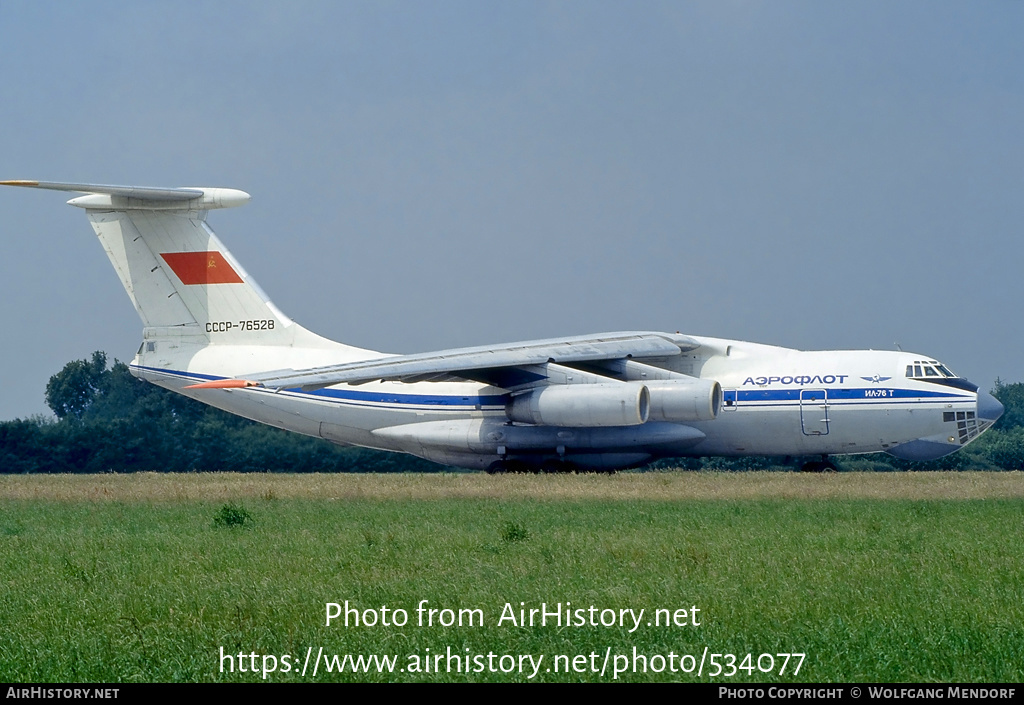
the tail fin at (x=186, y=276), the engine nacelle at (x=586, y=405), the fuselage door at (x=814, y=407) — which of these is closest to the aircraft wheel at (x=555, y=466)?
the engine nacelle at (x=586, y=405)

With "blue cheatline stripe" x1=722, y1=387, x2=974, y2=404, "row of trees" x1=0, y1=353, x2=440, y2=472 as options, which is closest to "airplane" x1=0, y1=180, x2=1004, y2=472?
"blue cheatline stripe" x1=722, y1=387, x2=974, y2=404

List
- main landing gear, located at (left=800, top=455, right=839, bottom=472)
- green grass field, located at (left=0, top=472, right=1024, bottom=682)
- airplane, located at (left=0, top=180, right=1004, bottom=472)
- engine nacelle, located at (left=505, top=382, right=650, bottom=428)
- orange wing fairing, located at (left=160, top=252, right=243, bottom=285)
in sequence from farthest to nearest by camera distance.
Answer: orange wing fairing, located at (left=160, top=252, right=243, bottom=285) → main landing gear, located at (left=800, top=455, right=839, bottom=472) → airplane, located at (left=0, top=180, right=1004, bottom=472) → engine nacelle, located at (left=505, top=382, right=650, bottom=428) → green grass field, located at (left=0, top=472, right=1024, bottom=682)

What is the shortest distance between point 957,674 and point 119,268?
18.4 meters

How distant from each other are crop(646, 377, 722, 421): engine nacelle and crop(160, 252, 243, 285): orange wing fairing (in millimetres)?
7935

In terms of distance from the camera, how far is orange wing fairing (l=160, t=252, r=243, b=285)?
2097cm

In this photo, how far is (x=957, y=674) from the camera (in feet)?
17.7

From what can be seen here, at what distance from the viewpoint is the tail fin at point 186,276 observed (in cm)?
2077

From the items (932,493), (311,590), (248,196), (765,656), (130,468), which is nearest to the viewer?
(765,656)

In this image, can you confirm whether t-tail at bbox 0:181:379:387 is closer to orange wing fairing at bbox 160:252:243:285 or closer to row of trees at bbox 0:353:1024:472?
orange wing fairing at bbox 160:252:243:285

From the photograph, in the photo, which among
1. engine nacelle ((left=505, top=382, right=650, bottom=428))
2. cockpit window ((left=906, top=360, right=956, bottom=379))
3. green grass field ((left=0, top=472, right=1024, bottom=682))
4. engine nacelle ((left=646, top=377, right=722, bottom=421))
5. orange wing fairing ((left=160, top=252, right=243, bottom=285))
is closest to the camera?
green grass field ((left=0, top=472, right=1024, bottom=682))

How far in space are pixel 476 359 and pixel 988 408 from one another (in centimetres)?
795

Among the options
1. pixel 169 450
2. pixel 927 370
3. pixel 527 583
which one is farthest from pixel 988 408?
pixel 169 450
